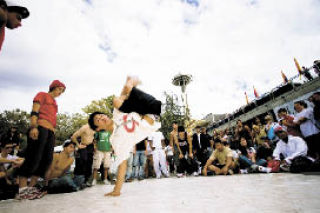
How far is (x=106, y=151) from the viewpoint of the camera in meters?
5.21

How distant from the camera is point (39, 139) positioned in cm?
298

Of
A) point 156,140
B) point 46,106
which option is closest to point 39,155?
point 46,106

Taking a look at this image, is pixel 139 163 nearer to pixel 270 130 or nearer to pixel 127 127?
pixel 127 127

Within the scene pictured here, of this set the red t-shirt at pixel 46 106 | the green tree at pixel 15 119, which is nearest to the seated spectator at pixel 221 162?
the red t-shirt at pixel 46 106

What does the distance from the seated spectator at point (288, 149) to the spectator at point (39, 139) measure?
15.8ft

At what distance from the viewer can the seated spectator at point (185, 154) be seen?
630 cm

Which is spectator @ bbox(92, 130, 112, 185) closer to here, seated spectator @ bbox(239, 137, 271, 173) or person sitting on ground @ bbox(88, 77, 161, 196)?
person sitting on ground @ bbox(88, 77, 161, 196)

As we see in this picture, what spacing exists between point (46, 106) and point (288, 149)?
5.15 meters

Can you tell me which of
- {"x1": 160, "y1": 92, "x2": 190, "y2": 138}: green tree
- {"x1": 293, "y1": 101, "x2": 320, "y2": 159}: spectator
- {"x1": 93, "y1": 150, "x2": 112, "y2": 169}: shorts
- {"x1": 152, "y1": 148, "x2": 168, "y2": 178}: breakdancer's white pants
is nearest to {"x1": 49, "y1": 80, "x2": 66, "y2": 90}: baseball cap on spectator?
{"x1": 93, "y1": 150, "x2": 112, "y2": 169}: shorts

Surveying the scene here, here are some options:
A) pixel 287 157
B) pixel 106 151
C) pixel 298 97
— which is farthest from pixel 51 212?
pixel 298 97

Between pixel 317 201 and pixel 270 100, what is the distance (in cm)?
1800

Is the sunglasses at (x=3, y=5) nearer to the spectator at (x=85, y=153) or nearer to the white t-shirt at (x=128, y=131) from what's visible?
the white t-shirt at (x=128, y=131)

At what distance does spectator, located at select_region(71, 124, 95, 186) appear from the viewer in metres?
4.56

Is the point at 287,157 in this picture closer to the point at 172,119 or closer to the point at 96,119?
the point at 96,119
